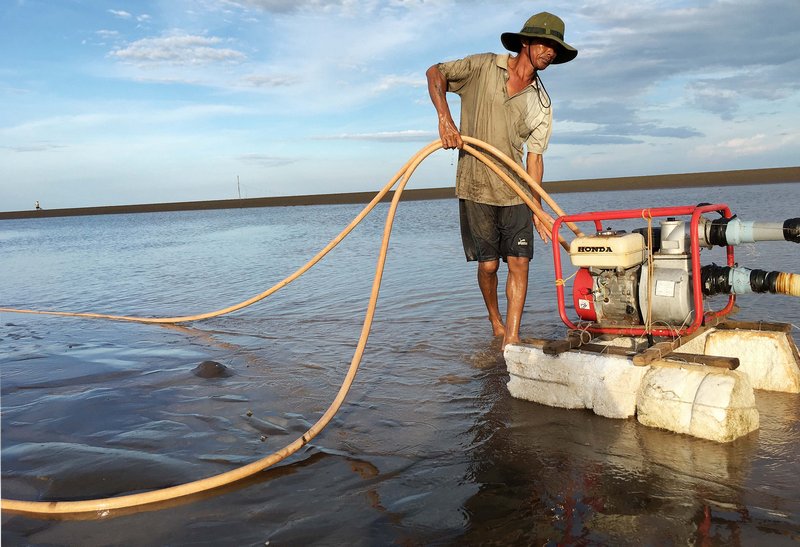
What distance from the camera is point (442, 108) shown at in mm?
5074

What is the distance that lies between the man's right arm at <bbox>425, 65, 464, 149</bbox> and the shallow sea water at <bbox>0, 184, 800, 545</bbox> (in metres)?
1.83

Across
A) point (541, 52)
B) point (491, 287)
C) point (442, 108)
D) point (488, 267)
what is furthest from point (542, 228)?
point (541, 52)

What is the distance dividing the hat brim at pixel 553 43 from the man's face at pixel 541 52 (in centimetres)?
4

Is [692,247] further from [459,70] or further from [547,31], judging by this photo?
[459,70]

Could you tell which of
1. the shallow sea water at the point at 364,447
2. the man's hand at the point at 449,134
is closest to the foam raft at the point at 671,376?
the shallow sea water at the point at 364,447

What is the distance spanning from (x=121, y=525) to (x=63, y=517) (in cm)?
33

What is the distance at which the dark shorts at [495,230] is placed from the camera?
5.33 meters

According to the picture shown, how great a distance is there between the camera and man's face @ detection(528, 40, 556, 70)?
479 cm

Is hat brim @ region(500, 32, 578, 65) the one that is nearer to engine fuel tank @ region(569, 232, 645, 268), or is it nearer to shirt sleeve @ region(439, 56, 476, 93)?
shirt sleeve @ region(439, 56, 476, 93)

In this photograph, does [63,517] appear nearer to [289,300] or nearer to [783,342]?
[783,342]

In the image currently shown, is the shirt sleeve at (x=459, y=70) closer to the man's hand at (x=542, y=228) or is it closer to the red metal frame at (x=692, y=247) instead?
the man's hand at (x=542, y=228)

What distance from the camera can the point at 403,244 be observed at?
1642cm

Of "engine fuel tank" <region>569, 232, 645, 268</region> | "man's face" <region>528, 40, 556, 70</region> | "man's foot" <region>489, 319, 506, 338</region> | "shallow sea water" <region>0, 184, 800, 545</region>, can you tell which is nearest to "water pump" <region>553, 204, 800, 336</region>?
"engine fuel tank" <region>569, 232, 645, 268</region>

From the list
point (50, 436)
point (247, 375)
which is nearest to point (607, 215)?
point (247, 375)
